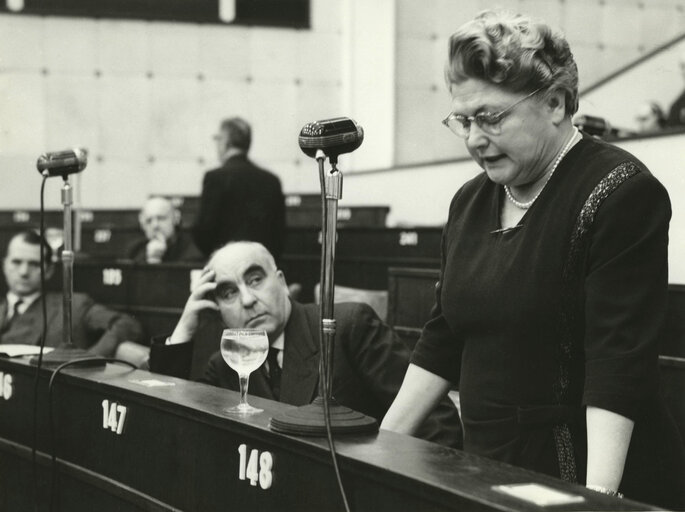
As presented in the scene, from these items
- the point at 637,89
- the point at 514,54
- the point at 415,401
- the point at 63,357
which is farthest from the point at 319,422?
the point at 637,89

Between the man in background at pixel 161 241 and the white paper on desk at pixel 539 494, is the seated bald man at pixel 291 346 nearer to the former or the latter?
the white paper on desk at pixel 539 494

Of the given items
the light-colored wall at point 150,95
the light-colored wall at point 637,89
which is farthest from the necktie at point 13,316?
the light-colored wall at point 637,89

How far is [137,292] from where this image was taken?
4.49 metres

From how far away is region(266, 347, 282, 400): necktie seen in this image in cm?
234

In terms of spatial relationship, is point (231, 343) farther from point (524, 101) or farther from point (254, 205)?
point (254, 205)

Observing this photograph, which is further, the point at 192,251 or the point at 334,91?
the point at 334,91

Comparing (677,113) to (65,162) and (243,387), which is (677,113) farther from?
(243,387)

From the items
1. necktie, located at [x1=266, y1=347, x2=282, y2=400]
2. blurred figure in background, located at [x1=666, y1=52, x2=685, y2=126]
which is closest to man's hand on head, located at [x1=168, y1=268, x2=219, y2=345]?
necktie, located at [x1=266, y1=347, x2=282, y2=400]

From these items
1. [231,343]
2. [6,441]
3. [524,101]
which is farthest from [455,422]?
[6,441]

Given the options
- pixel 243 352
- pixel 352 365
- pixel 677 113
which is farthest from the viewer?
pixel 677 113

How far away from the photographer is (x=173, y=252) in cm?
560

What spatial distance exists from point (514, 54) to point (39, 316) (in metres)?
3.19

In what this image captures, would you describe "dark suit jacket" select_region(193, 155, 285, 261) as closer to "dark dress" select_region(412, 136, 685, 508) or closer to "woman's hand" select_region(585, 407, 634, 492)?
"dark dress" select_region(412, 136, 685, 508)

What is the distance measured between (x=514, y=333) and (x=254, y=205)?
3.47 meters
